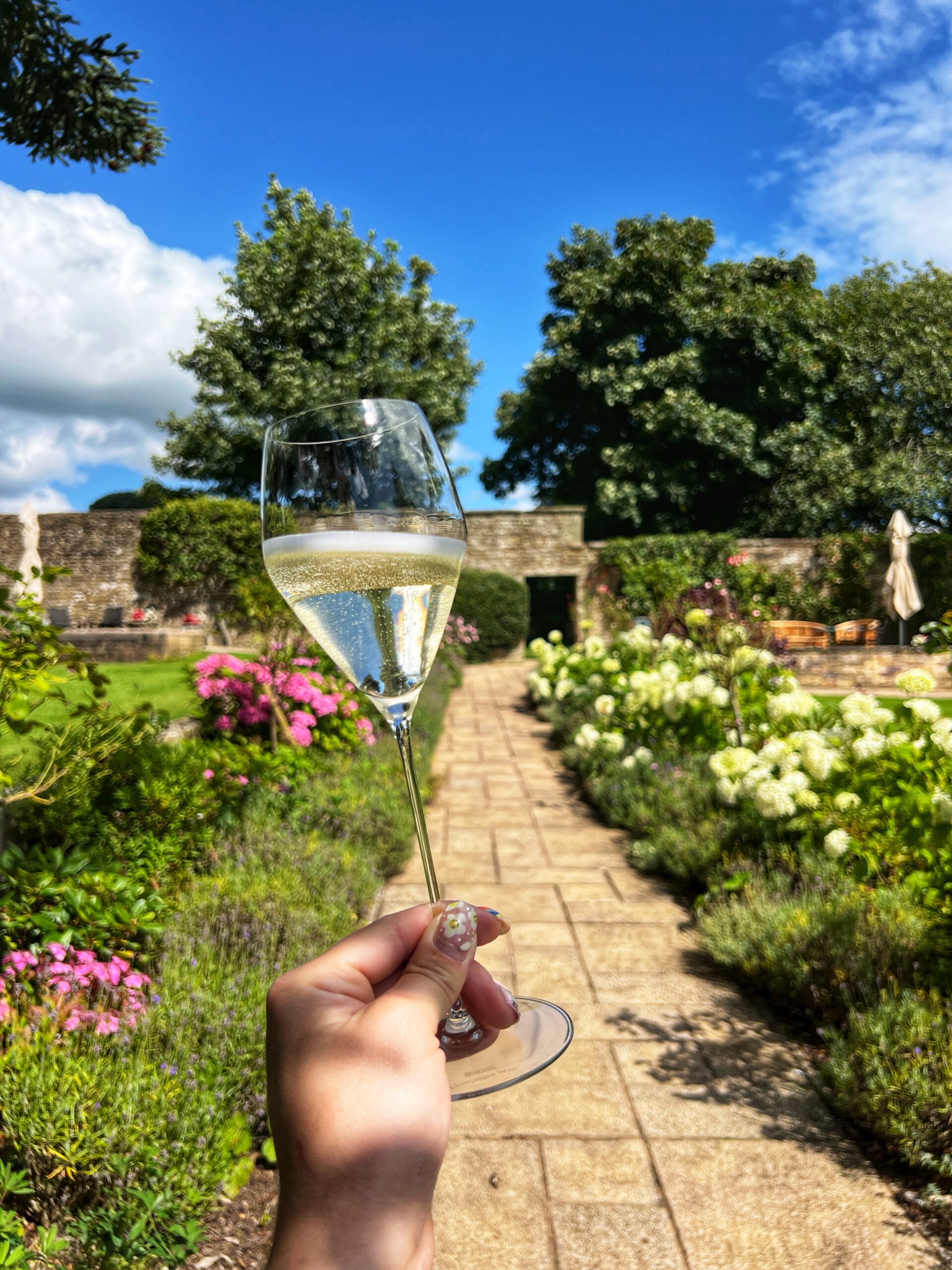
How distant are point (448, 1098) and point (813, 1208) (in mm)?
2163

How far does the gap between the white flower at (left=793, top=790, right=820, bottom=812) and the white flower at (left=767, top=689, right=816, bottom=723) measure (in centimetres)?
49

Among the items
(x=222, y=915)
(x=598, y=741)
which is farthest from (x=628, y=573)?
(x=222, y=915)

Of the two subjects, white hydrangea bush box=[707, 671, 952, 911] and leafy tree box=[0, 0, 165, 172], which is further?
leafy tree box=[0, 0, 165, 172]

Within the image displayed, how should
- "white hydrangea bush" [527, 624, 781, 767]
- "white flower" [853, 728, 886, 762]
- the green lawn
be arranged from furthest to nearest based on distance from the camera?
"white hydrangea bush" [527, 624, 781, 767] → the green lawn → "white flower" [853, 728, 886, 762]

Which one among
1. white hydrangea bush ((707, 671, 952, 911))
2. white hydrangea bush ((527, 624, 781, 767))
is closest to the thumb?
white hydrangea bush ((707, 671, 952, 911))

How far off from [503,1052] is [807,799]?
322 cm

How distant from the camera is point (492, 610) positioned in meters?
16.6

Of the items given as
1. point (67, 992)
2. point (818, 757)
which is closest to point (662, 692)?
point (818, 757)

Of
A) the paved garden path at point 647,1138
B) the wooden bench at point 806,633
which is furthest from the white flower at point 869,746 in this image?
the wooden bench at point 806,633

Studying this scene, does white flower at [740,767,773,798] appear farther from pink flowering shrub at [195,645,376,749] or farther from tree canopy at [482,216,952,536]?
tree canopy at [482,216,952,536]

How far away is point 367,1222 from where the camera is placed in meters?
0.75

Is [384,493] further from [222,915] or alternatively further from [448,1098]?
[222,915]

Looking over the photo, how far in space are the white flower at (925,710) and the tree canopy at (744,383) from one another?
17.4 m

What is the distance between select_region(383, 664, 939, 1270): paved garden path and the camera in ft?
7.39
